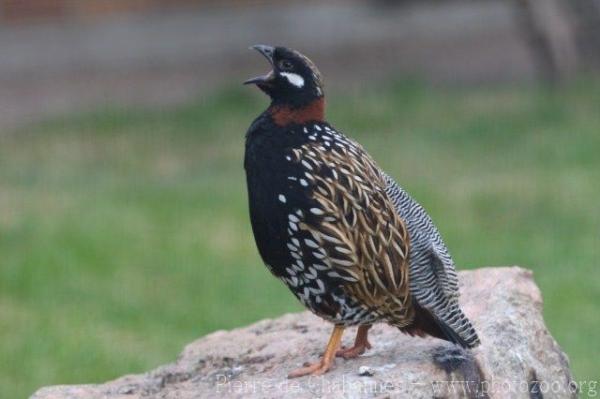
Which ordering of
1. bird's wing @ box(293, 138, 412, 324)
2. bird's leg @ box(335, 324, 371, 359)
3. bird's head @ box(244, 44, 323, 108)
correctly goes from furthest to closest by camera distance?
bird's leg @ box(335, 324, 371, 359) → bird's head @ box(244, 44, 323, 108) → bird's wing @ box(293, 138, 412, 324)

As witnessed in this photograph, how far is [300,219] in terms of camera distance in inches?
189

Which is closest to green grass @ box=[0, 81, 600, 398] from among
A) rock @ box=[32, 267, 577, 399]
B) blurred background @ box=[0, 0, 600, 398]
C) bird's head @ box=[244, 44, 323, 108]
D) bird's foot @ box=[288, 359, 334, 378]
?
blurred background @ box=[0, 0, 600, 398]

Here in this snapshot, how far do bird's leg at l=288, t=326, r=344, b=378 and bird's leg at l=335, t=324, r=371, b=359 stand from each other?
0.43ft

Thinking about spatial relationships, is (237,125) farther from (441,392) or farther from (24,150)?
(441,392)

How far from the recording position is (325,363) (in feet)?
16.4

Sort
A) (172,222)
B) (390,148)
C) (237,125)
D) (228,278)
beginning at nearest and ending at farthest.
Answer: (228,278)
(172,222)
(390,148)
(237,125)

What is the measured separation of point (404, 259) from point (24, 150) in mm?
9884

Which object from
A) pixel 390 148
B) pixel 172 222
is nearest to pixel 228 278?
pixel 172 222

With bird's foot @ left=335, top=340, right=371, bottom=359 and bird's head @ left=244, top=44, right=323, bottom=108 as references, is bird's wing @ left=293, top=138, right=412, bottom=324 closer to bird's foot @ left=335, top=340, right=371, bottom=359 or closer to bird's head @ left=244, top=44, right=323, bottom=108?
bird's head @ left=244, top=44, right=323, bottom=108

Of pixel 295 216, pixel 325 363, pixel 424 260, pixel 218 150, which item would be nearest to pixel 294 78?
pixel 295 216

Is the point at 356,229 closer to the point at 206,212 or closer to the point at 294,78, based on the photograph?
the point at 294,78

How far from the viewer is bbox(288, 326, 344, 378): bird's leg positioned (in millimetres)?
4984

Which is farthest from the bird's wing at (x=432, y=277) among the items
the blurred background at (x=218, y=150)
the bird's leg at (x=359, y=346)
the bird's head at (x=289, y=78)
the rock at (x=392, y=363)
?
the blurred background at (x=218, y=150)

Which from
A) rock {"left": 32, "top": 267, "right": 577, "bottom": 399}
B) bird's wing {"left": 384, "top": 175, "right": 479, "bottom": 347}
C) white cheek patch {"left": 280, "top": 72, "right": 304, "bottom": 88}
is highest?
white cheek patch {"left": 280, "top": 72, "right": 304, "bottom": 88}
